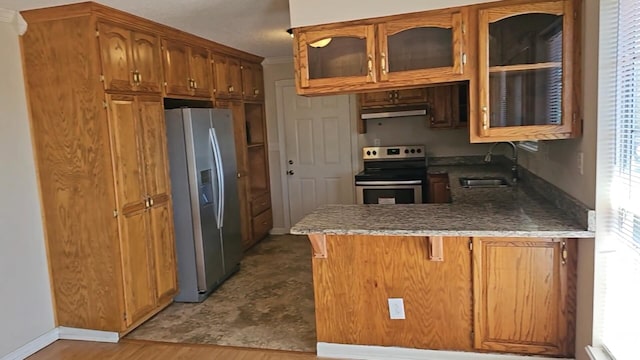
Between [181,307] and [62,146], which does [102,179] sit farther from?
[181,307]

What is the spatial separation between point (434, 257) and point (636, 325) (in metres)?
0.97

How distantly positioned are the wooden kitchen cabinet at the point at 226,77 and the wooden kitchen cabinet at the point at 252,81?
0.11m

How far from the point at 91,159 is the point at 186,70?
4.33 ft

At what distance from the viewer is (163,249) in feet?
12.0

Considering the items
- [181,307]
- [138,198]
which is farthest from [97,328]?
[138,198]

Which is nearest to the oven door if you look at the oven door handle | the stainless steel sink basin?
the oven door handle

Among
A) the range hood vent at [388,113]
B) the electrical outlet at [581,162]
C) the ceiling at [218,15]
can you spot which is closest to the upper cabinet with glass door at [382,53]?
the ceiling at [218,15]

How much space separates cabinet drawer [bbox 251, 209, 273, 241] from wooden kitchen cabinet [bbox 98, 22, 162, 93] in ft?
7.82

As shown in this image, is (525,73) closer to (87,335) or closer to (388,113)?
(388,113)

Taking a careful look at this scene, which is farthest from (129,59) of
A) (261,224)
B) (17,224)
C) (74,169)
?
(261,224)

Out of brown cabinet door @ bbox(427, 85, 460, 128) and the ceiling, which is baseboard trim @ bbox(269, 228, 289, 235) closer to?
brown cabinet door @ bbox(427, 85, 460, 128)

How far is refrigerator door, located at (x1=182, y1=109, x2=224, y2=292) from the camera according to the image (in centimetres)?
379

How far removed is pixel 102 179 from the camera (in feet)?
10.2

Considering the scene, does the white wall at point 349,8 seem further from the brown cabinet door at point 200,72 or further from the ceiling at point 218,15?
the brown cabinet door at point 200,72
